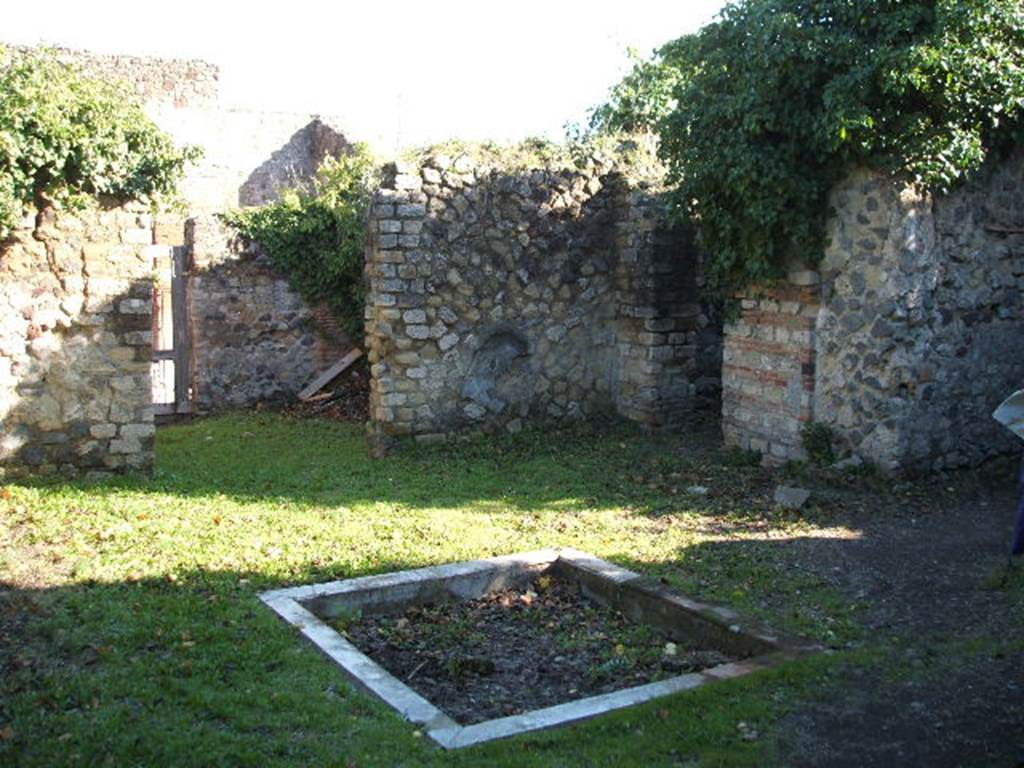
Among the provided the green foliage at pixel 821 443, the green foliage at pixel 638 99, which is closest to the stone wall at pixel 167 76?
the green foliage at pixel 638 99

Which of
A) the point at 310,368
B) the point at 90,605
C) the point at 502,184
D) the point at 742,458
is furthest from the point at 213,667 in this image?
the point at 310,368

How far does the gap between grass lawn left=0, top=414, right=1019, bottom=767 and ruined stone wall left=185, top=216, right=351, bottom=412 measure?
203 centimetres

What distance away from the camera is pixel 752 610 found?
5.98 meters

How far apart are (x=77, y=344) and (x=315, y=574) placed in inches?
147

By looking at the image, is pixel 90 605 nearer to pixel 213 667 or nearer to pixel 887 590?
pixel 213 667

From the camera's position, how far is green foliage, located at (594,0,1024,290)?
8.23 m

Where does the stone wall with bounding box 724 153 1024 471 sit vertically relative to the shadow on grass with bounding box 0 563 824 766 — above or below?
above

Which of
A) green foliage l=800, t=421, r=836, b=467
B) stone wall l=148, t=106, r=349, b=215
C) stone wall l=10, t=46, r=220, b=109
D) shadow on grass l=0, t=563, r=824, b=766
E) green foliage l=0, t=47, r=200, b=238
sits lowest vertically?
shadow on grass l=0, t=563, r=824, b=766

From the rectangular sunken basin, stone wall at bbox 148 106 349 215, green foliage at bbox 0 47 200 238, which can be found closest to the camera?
the rectangular sunken basin

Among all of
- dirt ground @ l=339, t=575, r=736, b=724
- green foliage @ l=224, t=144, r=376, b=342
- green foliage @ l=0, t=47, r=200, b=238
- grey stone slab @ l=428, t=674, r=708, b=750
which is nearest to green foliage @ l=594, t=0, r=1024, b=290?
dirt ground @ l=339, t=575, r=736, b=724

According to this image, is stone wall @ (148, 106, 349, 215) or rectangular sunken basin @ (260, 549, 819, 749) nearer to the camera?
rectangular sunken basin @ (260, 549, 819, 749)

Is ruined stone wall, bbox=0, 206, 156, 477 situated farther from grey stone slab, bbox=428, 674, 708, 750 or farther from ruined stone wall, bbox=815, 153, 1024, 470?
ruined stone wall, bbox=815, 153, 1024, 470

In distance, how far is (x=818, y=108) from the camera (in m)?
8.67

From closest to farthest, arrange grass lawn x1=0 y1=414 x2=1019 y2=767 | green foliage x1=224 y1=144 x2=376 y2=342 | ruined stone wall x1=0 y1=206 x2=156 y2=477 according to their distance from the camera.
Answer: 1. grass lawn x1=0 y1=414 x2=1019 y2=767
2. ruined stone wall x1=0 y1=206 x2=156 y2=477
3. green foliage x1=224 y1=144 x2=376 y2=342
